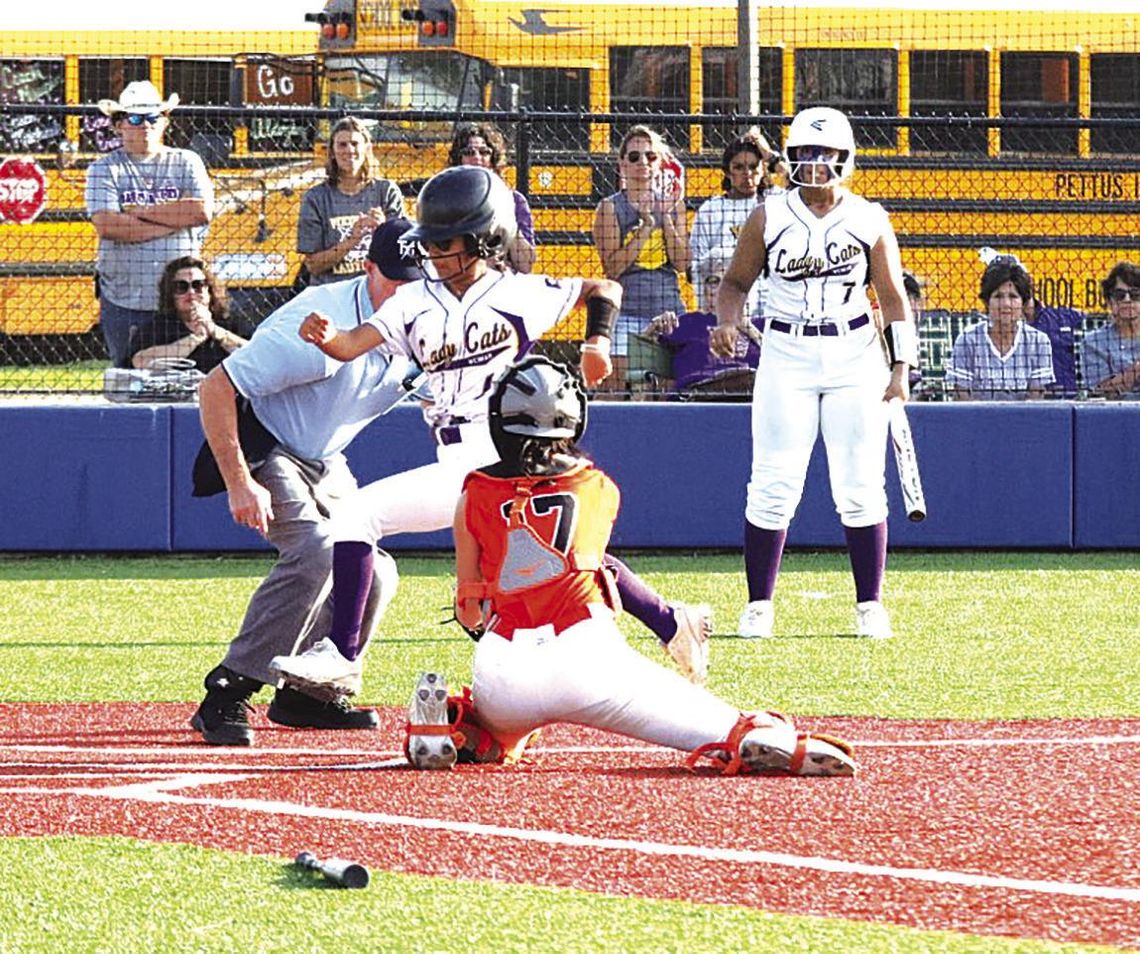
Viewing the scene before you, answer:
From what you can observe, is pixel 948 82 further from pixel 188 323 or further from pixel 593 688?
pixel 593 688

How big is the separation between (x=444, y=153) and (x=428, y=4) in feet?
14.6

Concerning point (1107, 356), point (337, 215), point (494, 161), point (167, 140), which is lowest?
point (1107, 356)

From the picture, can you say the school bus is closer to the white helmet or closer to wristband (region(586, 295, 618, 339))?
the white helmet

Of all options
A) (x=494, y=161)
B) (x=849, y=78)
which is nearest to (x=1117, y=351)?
(x=494, y=161)

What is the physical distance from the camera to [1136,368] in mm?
12555

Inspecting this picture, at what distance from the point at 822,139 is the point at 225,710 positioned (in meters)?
3.67

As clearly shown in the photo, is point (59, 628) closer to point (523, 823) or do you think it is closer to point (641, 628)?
point (641, 628)

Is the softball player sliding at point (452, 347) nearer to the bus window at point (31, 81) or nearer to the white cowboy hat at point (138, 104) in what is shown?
the white cowboy hat at point (138, 104)

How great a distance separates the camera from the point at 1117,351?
12594 millimetres

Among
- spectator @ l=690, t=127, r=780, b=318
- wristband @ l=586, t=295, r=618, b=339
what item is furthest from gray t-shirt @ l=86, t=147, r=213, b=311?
wristband @ l=586, t=295, r=618, b=339

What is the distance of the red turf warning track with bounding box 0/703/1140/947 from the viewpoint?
445 centimetres

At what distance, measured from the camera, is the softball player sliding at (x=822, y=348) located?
356 inches

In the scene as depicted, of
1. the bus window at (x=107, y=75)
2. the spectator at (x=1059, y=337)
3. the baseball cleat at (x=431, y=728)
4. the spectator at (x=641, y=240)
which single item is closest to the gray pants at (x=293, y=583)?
the baseball cleat at (x=431, y=728)

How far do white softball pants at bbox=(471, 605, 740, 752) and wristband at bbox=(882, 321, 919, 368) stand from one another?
11.1 feet
